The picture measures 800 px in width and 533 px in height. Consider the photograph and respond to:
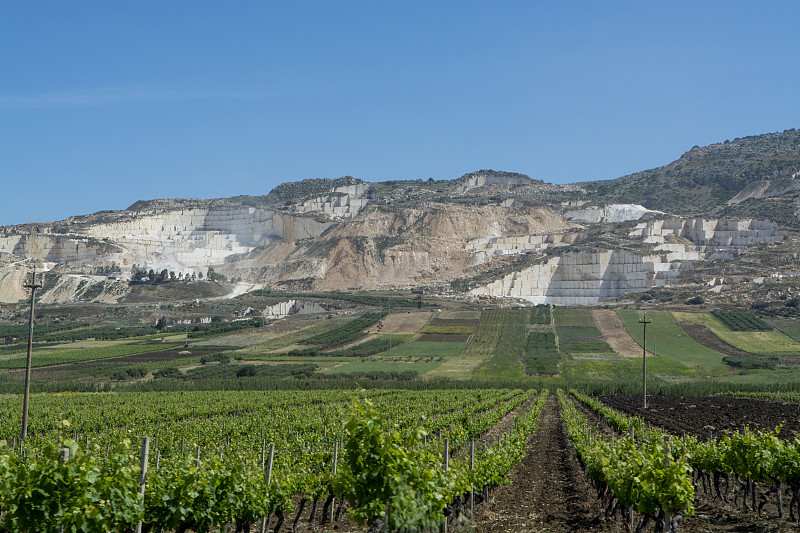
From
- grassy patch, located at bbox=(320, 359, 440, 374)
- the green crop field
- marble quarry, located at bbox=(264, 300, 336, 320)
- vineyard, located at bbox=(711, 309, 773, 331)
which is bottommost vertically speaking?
the green crop field

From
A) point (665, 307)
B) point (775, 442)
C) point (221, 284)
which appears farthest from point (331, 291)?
point (775, 442)

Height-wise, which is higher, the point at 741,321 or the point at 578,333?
the point at 741,321

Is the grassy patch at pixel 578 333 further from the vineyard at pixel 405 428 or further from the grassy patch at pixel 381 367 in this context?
the grassy patch at pixel 381 367

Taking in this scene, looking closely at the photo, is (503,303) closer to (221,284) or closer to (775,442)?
(221,284)

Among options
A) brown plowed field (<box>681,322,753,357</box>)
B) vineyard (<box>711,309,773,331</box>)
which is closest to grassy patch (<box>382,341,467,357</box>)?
brown plowed field (<box>681,322,753,357</box>)

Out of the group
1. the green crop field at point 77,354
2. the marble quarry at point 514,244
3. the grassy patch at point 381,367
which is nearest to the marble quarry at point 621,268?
the marble quarry at point 514,244

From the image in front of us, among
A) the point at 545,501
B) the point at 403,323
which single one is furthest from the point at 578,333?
the point at 545,501

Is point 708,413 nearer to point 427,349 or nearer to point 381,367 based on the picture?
point 381,367

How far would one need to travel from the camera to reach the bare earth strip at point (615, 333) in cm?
8575

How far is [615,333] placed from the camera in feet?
318

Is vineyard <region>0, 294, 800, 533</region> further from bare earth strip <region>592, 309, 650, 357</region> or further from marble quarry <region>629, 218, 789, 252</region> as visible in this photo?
marble quarry <region>629, 218, 789, 252</region>

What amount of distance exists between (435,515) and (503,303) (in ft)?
412

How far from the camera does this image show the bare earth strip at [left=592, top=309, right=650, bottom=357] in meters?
85.8

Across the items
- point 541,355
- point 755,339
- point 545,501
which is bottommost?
point 541,355
